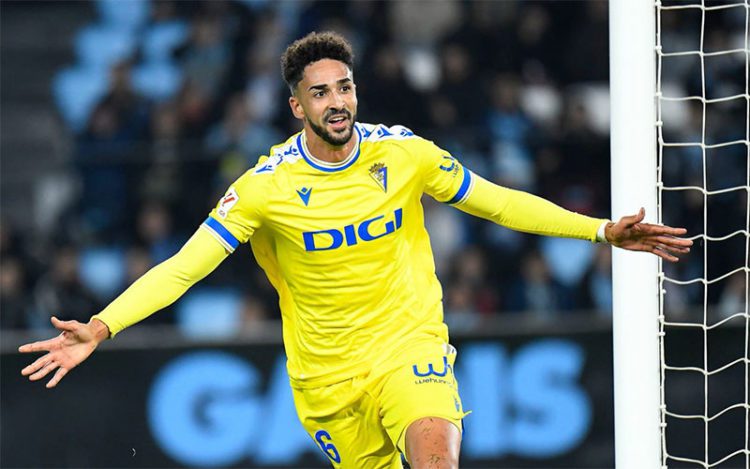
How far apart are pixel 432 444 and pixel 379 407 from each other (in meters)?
0.47

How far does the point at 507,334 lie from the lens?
Result: 1012cm

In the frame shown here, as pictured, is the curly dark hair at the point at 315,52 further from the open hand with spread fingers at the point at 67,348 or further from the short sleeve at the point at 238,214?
the open hand with spread fingers at the point at 67,348

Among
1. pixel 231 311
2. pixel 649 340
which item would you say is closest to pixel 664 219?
pixel 231 311

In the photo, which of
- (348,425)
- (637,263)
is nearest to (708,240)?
(637,263)

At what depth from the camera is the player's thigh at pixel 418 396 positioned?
540cm

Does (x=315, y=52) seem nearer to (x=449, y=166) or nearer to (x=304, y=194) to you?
(x=304, y=194)

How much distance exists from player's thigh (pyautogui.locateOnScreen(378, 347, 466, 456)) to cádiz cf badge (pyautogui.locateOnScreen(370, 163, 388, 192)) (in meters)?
0.75

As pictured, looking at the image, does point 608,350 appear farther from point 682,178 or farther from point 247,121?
point 247,121

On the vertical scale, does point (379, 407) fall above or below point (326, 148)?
below

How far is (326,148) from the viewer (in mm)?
5629

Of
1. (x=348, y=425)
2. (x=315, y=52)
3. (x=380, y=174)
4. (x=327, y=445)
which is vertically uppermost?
(x=315, y=52)

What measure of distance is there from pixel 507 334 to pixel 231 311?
7.97ft

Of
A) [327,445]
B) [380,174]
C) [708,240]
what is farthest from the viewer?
[708,240]

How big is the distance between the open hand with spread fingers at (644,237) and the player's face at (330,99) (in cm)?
117
